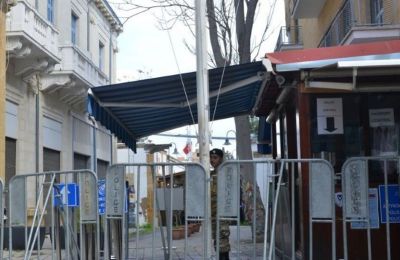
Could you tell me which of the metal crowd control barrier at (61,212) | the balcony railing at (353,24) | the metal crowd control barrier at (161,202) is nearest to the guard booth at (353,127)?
the metal crowd control barrier at (161,202)

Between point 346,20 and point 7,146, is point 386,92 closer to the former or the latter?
point 346,20

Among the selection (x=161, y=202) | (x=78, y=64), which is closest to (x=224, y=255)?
(x=161, y=202)

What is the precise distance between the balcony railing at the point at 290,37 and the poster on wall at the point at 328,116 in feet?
48.5

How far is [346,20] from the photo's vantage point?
16.8 meters

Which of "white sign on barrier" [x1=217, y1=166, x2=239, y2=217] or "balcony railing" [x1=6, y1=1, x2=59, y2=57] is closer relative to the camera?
"white sign on barrier" [x1=217, y1=166, x2=239, y2=217]

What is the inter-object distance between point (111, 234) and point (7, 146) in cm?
1256

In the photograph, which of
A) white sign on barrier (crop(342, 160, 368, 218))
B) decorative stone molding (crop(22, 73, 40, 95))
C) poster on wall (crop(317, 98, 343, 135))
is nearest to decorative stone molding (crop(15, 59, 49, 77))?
decorative stone molding (crop(22, 73, 40, 95))

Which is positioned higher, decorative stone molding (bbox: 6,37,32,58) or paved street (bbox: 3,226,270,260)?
decorative stone molding (bbox: 6,37,32,58)

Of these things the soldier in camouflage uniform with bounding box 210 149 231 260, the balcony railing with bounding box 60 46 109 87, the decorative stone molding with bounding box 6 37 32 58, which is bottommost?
the soldier in camouflage uniform with bounding box 210 149 231 260

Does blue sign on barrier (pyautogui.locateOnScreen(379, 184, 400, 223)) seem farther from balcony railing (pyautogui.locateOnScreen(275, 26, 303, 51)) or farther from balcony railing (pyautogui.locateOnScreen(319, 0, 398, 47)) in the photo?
balcony railing (pyautogui.locateOnScreen(275, 26, 303, 51))

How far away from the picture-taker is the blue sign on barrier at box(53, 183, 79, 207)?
8125 mm

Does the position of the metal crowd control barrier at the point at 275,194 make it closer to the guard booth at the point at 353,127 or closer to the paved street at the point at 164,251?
the guard booth at the point at 353,127

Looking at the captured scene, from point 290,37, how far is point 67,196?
21.9m

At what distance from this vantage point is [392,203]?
7602mm
